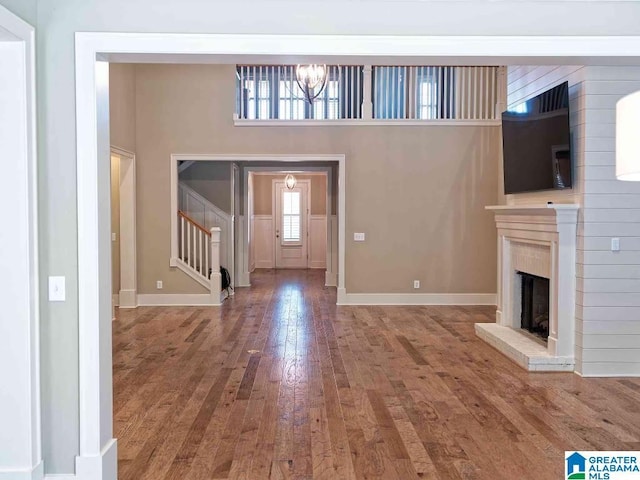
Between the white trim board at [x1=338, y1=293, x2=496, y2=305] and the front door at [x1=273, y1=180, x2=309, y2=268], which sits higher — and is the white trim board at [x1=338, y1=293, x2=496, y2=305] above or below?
below

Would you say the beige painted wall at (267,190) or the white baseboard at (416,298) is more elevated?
the beige painted wall at (267,190)

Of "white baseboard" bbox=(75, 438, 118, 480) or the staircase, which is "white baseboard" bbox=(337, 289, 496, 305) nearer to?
the staircase

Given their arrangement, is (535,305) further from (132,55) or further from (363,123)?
(132,55)

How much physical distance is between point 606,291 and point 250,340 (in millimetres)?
3686

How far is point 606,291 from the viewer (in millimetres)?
4719

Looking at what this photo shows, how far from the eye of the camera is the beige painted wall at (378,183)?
8445 millimetres

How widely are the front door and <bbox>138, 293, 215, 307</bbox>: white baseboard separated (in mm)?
6371

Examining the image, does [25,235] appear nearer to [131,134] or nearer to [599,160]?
[599,160]

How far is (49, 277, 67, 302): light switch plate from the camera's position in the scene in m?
2.61

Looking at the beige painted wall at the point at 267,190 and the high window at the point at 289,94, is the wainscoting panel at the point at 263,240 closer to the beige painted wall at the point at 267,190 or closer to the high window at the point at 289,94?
the beige painted wall at the point at 267,190

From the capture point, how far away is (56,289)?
2.61 m

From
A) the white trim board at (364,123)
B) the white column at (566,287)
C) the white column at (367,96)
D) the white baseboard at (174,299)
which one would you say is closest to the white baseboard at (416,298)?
the white baseboard at (174,299)

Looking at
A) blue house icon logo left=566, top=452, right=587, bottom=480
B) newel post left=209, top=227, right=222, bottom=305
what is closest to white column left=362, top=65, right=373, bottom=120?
newel post left=209, top=227, right=222, bottom=305

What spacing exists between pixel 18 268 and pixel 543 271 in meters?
4.63
